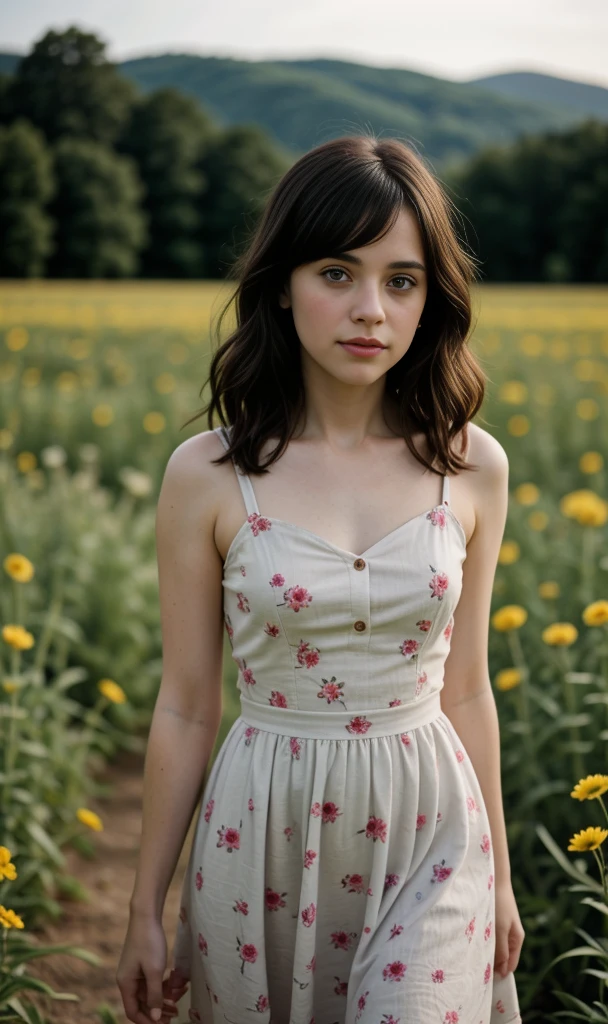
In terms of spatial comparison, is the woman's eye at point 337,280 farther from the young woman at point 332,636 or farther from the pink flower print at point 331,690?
the pink flower print at point 331,690

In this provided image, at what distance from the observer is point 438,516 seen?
1.42 meters

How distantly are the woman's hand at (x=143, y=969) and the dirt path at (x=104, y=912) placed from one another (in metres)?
0.71

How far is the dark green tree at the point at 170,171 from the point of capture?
7.78 metres

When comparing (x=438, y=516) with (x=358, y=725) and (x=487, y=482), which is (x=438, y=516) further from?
(x=358, y=725)

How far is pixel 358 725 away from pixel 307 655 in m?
0.12

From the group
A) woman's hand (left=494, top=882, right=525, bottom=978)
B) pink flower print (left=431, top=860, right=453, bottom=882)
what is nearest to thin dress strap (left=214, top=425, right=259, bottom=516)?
pink flower print (left=431, top=860, right=453, bottom=882)

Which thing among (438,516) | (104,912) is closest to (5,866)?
(438,516)

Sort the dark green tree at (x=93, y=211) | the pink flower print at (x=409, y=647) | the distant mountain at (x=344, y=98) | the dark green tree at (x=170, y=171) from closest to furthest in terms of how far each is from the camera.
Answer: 1. the pink flower print at (x=409, y=647)
2. the dark green tree at (x=93, y=211)
3. the distant mountain at (x=344, y=98)
4. the dark green tree at (x=170, y=171)

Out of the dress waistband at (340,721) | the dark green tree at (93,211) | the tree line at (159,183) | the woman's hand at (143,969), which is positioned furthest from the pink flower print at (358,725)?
the dark green tree at (93,211)

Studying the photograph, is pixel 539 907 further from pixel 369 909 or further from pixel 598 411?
pixel 598 411

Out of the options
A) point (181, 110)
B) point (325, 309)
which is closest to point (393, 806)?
point (325, 309)

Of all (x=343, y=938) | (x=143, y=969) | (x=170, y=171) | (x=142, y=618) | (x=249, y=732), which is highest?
(x=170, y=171)

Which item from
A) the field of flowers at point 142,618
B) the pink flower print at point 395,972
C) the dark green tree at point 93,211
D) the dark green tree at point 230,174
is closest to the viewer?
the pink flower print at point 395,972

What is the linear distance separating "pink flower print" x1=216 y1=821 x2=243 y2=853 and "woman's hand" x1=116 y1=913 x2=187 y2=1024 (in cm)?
17
